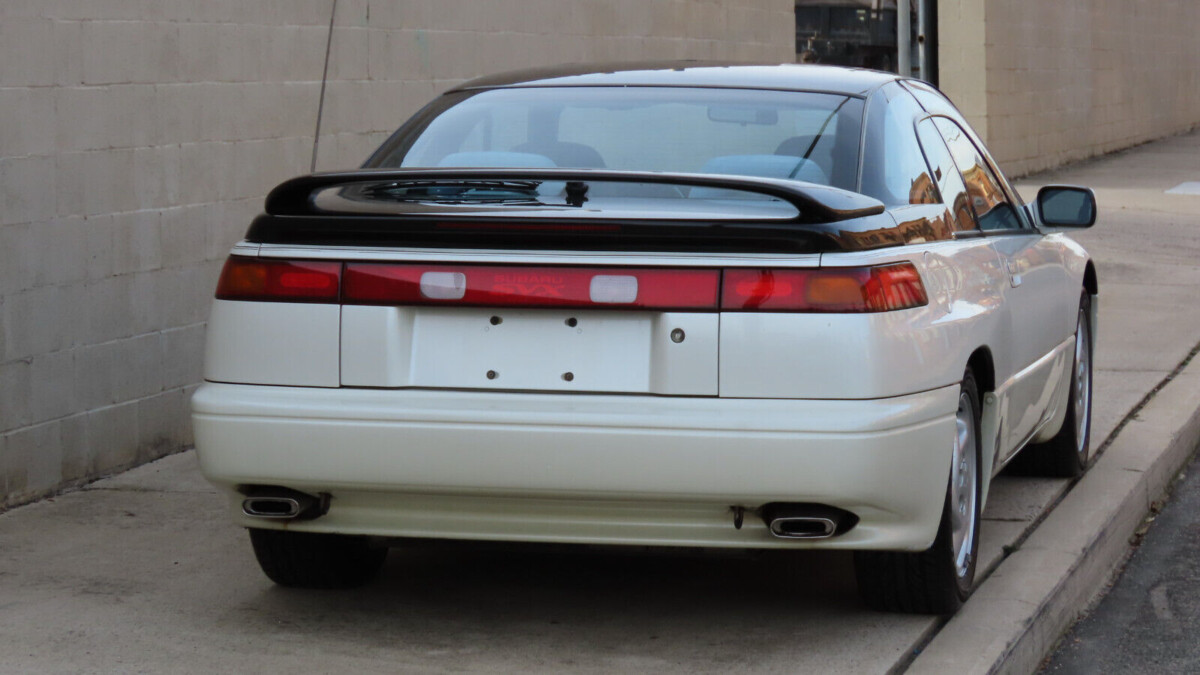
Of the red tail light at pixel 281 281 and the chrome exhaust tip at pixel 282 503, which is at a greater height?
the red tail light at pixel 281 281

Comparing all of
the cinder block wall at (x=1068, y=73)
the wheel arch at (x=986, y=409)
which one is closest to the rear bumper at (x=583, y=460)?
the wheel arch at (x=986, y=409)

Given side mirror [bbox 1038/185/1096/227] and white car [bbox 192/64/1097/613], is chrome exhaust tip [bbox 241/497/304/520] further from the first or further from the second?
side mirror [bbox 1038/185/1096/227]

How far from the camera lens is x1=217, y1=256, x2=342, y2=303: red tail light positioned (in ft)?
14.0

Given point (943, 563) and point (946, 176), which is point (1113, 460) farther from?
point (943, 563)

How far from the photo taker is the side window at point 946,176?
5.21 meters

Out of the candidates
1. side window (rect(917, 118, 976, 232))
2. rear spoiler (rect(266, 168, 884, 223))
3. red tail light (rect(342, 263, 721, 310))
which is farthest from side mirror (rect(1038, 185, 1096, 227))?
red tail light (rect(342, 263, 721, 310))

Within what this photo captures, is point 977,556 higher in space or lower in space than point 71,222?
lower

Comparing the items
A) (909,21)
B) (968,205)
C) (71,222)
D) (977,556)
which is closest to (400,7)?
(71,222)

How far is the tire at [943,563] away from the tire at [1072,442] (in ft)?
5.18

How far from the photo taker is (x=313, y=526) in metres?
4.47

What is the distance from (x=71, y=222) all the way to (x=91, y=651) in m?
2.41

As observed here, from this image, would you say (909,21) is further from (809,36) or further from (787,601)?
(787,601)

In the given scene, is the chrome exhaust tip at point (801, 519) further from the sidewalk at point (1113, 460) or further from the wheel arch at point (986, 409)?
the wheel arch at point (986, 409)

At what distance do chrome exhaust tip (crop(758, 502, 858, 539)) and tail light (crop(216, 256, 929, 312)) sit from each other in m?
0.47
